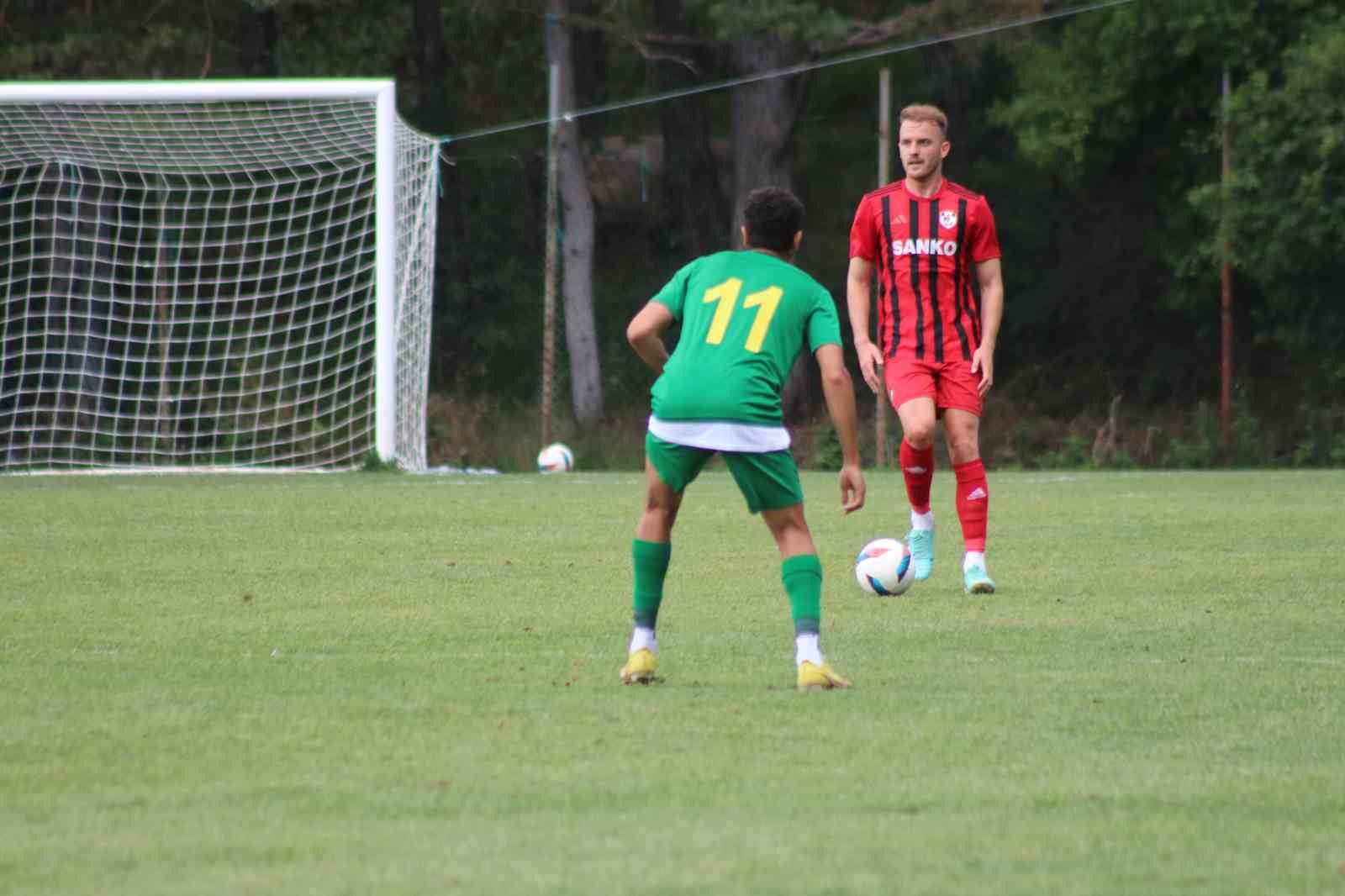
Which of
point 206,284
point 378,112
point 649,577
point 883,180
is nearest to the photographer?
point 649,577

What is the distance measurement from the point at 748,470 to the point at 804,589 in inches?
14.2

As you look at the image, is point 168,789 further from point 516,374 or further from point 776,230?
point 516,374

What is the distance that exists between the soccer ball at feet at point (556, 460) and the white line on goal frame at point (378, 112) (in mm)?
2171

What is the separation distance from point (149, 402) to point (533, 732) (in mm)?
15221

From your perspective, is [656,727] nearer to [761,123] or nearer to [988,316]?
[988,316]

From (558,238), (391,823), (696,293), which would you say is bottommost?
(391,823)

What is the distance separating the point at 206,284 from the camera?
736 inches

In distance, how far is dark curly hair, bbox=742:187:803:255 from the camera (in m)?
5.36

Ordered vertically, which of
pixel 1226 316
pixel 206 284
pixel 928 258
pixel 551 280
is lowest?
pixel 928 258

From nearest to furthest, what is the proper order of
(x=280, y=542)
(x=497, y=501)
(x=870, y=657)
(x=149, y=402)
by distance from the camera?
(x=870, y=657) → (x=280, y=542) → (x=497, y=501) → (x=149, y=402)

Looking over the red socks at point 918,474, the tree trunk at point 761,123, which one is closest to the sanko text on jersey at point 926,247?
the red socks at point 918,474

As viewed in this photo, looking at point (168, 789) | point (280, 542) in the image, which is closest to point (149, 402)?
point (280, 542)

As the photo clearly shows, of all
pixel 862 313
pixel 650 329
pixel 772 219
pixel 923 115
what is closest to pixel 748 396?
pixel 650 329

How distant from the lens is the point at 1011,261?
2642 cm
